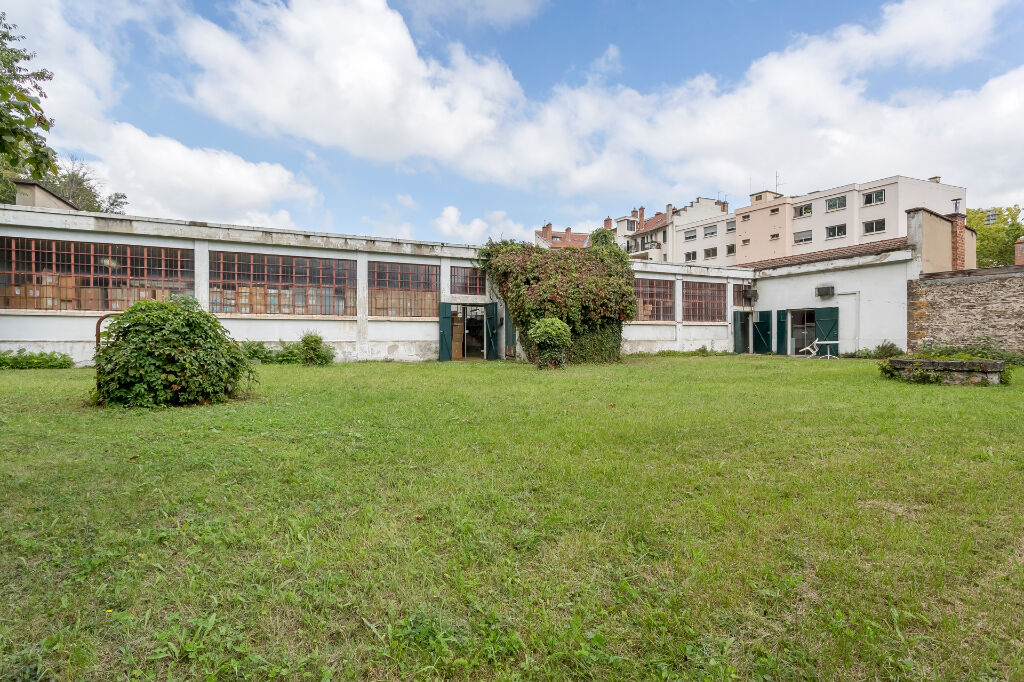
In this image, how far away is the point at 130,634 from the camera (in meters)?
2.22

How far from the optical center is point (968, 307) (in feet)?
54.9

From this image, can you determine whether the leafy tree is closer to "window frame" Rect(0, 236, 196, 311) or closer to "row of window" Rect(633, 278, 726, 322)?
"row of window" Rect(633, 278, 726, 322)

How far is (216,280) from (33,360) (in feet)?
16.3

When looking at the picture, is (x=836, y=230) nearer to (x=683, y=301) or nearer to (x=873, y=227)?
(x=873, y=227)

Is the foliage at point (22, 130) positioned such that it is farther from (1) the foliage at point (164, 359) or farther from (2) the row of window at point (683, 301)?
(2) the row of window at point (683, 301)

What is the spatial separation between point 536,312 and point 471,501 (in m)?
13.2

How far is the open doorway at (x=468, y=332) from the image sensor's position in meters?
19.3

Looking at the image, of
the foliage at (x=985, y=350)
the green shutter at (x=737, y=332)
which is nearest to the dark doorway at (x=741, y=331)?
the green shutter at (x=737, y=332)

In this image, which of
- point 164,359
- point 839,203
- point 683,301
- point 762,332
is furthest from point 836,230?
point 164,359

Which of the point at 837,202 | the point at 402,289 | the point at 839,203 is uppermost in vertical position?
the point at 837,202

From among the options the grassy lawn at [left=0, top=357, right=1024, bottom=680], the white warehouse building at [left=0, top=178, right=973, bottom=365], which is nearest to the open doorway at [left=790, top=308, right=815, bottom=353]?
the white warehouse building at [left=0, top=178, right=973, bottom=365]

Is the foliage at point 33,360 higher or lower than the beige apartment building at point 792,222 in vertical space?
lower

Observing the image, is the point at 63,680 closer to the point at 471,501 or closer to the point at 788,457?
the point at 471,501

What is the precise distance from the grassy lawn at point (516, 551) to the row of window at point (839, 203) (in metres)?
35.9
